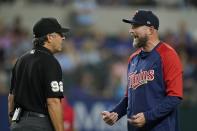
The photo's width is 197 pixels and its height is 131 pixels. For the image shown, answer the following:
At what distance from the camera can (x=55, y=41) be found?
26.4ft

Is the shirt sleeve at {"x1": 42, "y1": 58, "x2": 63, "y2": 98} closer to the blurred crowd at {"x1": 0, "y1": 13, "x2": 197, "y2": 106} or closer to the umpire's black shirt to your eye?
the umpire's black shirt

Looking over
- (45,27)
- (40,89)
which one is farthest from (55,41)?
(40,89)

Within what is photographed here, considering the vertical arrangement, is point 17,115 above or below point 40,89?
below

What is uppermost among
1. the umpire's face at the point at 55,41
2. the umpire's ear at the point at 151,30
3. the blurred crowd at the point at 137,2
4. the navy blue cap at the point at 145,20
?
the navy blue cap at the point at 145,20

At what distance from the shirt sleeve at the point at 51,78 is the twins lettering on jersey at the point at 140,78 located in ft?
2.85

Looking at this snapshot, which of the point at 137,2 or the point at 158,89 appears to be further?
the point at 137,2

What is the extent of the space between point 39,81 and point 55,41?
54 centimetres

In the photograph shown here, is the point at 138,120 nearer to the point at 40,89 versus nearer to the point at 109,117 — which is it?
the point at 109,117

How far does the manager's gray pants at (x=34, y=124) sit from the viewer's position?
782 centimetres

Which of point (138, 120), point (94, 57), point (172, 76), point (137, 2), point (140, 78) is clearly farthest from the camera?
point (137, 2)

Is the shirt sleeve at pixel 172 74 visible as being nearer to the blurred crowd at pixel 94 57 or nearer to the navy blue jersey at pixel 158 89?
the navy blue jersey at pixel 158 89

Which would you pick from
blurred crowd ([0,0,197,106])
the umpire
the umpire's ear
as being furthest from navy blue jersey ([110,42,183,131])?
blurred crowd ([0,0,197,106])

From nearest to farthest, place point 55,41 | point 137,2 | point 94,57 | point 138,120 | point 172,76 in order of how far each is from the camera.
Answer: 1. point 138,120
2. point 172,76
3. point 55,41
4. point 94,57
5. point 137,2

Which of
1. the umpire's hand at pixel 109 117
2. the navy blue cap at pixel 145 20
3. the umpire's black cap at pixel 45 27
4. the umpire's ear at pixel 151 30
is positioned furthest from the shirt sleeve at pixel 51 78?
the umpire's ear at pixel 151 30
